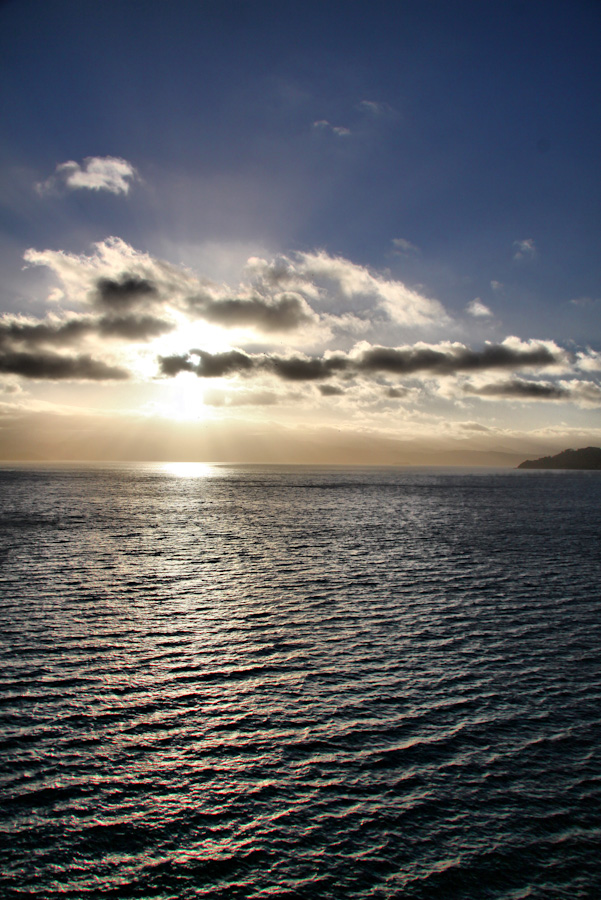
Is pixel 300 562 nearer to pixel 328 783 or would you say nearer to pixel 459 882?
pixel 328 783

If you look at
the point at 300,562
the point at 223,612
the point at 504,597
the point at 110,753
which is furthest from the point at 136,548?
the point at 110,753

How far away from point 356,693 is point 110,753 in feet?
28.3

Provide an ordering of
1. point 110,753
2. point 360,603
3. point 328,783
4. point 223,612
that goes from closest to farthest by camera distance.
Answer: point 328,783 < point 110,753 < point 223,612 < point 360,603

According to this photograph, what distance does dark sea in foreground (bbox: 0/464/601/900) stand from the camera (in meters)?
10.7

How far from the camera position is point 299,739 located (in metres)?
15.6

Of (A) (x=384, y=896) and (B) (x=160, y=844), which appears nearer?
(A) (x=384, y=896)

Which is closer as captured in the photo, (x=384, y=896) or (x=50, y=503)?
(x=384, y=896)

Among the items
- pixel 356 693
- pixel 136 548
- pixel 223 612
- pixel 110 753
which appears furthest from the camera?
pixel 136 548

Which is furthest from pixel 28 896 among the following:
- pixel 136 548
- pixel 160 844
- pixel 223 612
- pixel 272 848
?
pixel 136 548

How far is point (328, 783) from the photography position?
1342 cm

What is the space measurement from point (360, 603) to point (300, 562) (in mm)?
14862

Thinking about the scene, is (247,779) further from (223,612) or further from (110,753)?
(223,612)

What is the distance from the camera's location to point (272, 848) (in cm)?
1113

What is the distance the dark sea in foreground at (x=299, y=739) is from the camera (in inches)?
420
